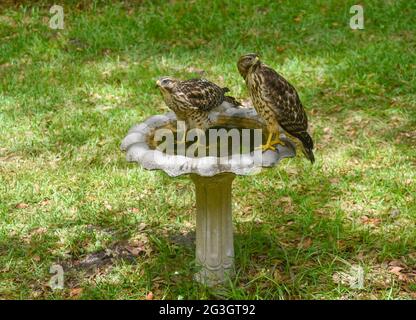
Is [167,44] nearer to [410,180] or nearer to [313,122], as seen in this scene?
[313,122]

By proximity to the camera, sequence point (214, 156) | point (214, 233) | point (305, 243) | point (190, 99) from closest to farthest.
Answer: point (214, 156), point (190, 99), point (214, 233), point (305, 243)

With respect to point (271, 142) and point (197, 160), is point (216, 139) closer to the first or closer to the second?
point (271, 142)

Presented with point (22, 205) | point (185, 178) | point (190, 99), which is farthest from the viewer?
point (185, 178)

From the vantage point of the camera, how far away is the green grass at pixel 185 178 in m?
5.47

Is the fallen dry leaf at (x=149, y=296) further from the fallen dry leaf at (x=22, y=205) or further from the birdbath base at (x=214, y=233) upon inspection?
the fallen dry leaf at (x=22, y=205)

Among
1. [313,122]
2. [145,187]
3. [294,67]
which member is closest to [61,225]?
[145,187]

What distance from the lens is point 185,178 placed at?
23.1 ft

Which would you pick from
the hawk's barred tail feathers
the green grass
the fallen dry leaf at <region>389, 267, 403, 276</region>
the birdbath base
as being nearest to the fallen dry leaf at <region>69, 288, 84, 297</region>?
the green grass

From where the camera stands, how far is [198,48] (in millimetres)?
10188

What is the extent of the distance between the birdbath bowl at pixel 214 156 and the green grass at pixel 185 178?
22 cm

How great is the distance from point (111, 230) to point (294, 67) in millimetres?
4259

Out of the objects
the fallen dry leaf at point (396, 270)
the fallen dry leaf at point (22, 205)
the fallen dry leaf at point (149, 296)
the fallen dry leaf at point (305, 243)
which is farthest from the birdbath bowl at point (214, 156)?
the fallen dry leaf at point (22, 205)

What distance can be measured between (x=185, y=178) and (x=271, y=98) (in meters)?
2.41

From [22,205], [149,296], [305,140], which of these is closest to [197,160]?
[305,140]
